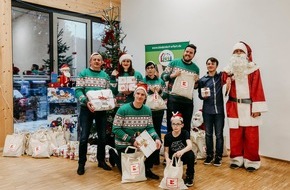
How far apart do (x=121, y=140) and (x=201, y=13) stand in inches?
113

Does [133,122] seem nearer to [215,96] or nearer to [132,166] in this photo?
[132,166]

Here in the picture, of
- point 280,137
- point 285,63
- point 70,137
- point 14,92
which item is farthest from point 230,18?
point 14,92

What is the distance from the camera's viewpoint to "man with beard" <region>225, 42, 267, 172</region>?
12.0ft

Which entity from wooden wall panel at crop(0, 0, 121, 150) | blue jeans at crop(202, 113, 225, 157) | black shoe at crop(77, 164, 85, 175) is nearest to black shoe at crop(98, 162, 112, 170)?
black shoe at crop(77, 164, 85, 175)

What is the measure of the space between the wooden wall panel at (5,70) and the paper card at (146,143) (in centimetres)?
258

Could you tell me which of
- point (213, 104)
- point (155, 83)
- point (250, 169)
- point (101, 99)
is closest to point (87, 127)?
point (101, 99)

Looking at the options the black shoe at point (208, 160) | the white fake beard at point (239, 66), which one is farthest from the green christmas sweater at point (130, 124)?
the white fake beard at point (239, 66)

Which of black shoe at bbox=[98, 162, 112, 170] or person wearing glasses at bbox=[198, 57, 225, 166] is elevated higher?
person wearing glasses at bbox=[198, 57, 225, 166]

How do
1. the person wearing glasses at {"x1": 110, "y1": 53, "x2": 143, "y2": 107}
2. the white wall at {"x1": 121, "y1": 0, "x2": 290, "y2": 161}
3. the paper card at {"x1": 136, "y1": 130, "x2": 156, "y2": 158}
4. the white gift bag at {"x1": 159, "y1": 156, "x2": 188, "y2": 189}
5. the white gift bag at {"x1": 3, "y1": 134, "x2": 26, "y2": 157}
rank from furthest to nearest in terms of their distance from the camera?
the white gift bag at {"x1": 3, "y1": 134, "x2": 26, "y2": 157} → the white wall at {"x1": 121, "y1": 0, "x2": 290, "y2": 161} → the person wearing glasses at {"x1": 110, "y1": 53, "x2": 143, "y2": 107} → the paper card at {"x1": 136, "y1": 130, "x2": 156, "y2": 158} → the white gift bag at {"x1": 159, "y1": 156, "x2": 188, "y2": 189}

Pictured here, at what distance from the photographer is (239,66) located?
144 inches

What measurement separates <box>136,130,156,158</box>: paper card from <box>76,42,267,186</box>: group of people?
69mm

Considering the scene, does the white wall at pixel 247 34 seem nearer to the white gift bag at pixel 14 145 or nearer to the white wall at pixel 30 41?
the white wall at pixel 30 41

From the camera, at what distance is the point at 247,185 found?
3.16 m

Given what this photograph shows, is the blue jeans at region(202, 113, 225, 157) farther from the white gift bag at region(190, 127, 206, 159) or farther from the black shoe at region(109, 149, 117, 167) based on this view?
the black shoe at region(109, 149, 117, 167)
